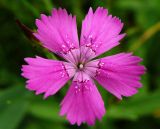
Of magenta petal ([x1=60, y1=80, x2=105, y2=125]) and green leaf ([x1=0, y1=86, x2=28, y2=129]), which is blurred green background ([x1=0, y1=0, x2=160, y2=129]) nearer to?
green leaf ([x1=0, y1=86, x2=28, y2=129])

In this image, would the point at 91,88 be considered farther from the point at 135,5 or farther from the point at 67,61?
the point at 135,5

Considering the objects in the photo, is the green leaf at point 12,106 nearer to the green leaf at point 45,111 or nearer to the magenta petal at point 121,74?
the green leaf at point 45,111

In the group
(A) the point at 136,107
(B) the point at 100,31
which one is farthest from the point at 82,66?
(A) the point at 136,107

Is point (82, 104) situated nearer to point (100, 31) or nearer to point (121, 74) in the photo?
point (121, 74)

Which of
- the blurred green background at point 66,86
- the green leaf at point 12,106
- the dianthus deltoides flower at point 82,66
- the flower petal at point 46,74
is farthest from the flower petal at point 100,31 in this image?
the green leaf at point 12,106

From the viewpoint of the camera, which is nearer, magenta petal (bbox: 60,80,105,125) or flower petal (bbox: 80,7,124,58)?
magenta petal (bbox: 60,80,105,125)

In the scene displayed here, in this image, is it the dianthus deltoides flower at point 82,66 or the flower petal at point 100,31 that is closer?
the dianthus deltoides flower at point 82,66

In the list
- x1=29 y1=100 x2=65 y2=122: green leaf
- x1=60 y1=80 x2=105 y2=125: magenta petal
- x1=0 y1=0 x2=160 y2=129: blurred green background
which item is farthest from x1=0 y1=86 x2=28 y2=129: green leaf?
x1=60 y1=80 x2=105 y2=125: magenta petal
